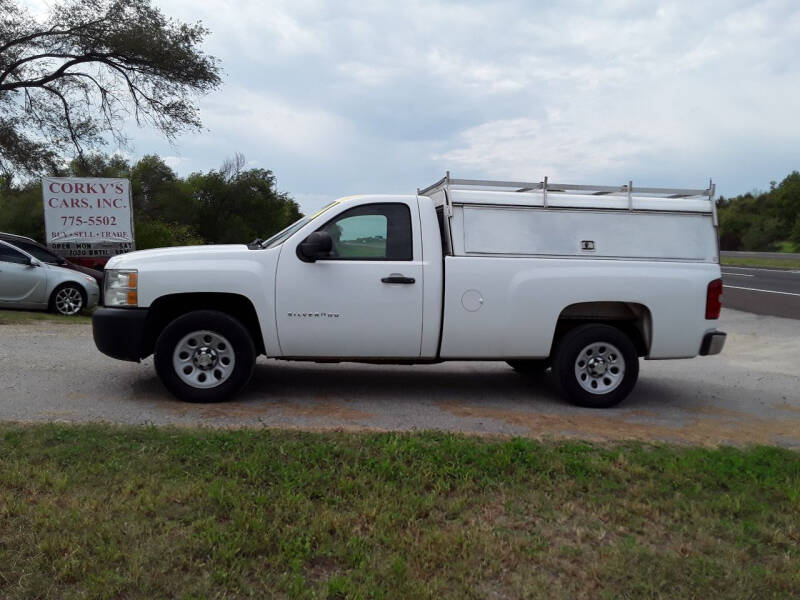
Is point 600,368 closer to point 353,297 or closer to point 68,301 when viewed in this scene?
point 353,297

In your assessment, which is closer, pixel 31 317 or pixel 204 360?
pixel 204 360

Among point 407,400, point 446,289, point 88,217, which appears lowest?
point 407,400

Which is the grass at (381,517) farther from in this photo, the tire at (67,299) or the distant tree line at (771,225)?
the distant tree line at (771,225)

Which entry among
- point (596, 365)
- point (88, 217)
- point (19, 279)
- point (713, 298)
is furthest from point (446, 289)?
point (88, 217)

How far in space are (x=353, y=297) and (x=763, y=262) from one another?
5331 cm

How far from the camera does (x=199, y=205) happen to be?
4878cm

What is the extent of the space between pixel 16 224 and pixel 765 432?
96.9 feet

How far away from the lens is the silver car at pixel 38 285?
13.2m

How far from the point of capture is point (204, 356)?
21.1ft

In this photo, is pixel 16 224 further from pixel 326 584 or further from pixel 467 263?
pixel 326 584

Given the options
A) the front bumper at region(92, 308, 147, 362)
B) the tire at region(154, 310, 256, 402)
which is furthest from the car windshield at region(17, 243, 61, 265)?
the tire at region(154, 310, 256, 402)

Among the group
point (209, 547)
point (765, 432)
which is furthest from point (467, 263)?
point (209, 547)

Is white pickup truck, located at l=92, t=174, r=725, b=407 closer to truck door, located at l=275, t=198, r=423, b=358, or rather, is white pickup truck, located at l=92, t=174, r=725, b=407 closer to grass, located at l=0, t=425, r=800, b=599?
truck door, located at l=275, t=198, r=423, b=358

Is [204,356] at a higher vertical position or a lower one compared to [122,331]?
lower
